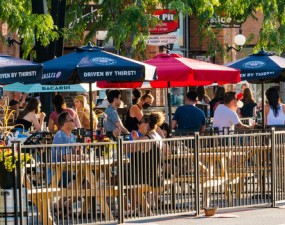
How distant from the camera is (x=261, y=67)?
20.3 metres

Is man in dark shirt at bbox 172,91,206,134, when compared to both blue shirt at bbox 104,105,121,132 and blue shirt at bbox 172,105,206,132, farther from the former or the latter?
blue shirt at bbox 104,105,121,132

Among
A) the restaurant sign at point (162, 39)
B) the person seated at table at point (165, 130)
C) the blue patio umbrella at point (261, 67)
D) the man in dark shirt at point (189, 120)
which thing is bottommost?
the person seated at table at point (165, 130)

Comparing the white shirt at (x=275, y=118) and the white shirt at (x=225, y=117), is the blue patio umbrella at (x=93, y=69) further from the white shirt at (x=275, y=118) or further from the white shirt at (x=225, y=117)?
the white shirt at (x=275, y=118)

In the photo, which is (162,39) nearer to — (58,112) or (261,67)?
(58,112)

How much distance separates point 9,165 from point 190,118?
23.4 feet

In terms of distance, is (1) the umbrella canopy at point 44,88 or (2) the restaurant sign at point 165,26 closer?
(1) the umbrella canopy at point 44,88

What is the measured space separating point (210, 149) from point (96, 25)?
14.0 meters

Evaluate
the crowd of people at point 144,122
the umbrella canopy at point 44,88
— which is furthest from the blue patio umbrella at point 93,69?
the umbrella canopy at point 44,88

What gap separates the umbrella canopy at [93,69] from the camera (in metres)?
17.2

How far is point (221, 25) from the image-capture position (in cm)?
3459

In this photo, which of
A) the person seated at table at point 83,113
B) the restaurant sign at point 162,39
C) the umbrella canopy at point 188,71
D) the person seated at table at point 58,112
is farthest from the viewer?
the restaurant sign at point 162,39

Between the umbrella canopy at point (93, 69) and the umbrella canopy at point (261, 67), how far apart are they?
10.2 feet

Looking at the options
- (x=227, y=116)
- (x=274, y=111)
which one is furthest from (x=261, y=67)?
(x=227, y=116)

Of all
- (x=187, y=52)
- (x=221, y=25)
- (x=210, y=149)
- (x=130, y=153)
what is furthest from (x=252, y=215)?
(x=187, y=52)
